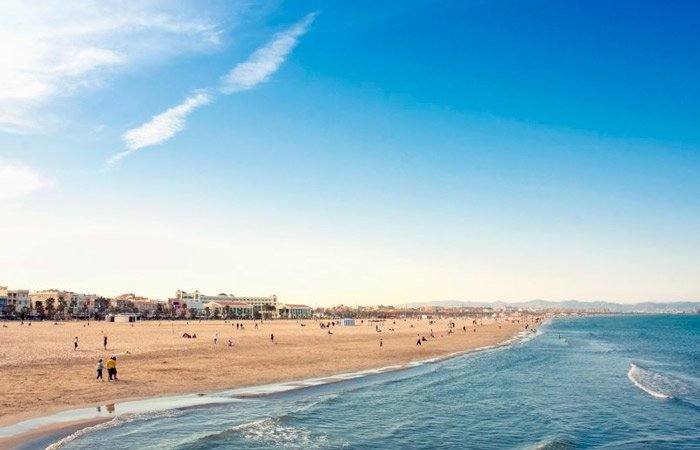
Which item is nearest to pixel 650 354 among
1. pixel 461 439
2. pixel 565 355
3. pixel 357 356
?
pixel 565 355

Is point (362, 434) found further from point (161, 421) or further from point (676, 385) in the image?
point (676, 385)

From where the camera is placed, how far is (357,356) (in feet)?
158

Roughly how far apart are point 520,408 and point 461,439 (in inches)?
300

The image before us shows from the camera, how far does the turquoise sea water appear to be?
18.9 m

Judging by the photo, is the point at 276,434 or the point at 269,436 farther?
the point at 276,434

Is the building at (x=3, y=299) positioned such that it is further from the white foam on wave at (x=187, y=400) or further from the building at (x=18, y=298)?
the white foam on wave at (x=187, y=400)

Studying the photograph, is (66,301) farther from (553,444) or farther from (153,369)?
(553,444)

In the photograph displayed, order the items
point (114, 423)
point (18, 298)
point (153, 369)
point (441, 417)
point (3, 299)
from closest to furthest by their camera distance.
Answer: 1. point (114, 423)
2. point (441, 417)
3. point (153, 369)
4. point (3, 299)
5. point (18, 298)

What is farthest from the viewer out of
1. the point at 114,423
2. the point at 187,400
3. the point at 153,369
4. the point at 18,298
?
the point at 18,298

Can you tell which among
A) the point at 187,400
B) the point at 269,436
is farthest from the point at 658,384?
the point at 187,400

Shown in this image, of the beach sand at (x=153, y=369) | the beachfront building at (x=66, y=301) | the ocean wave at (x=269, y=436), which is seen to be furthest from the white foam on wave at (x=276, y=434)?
the beachfront building at (x=66, y=301)

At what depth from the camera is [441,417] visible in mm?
23688

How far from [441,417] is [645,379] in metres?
21.9

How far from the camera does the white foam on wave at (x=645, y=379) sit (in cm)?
3099
